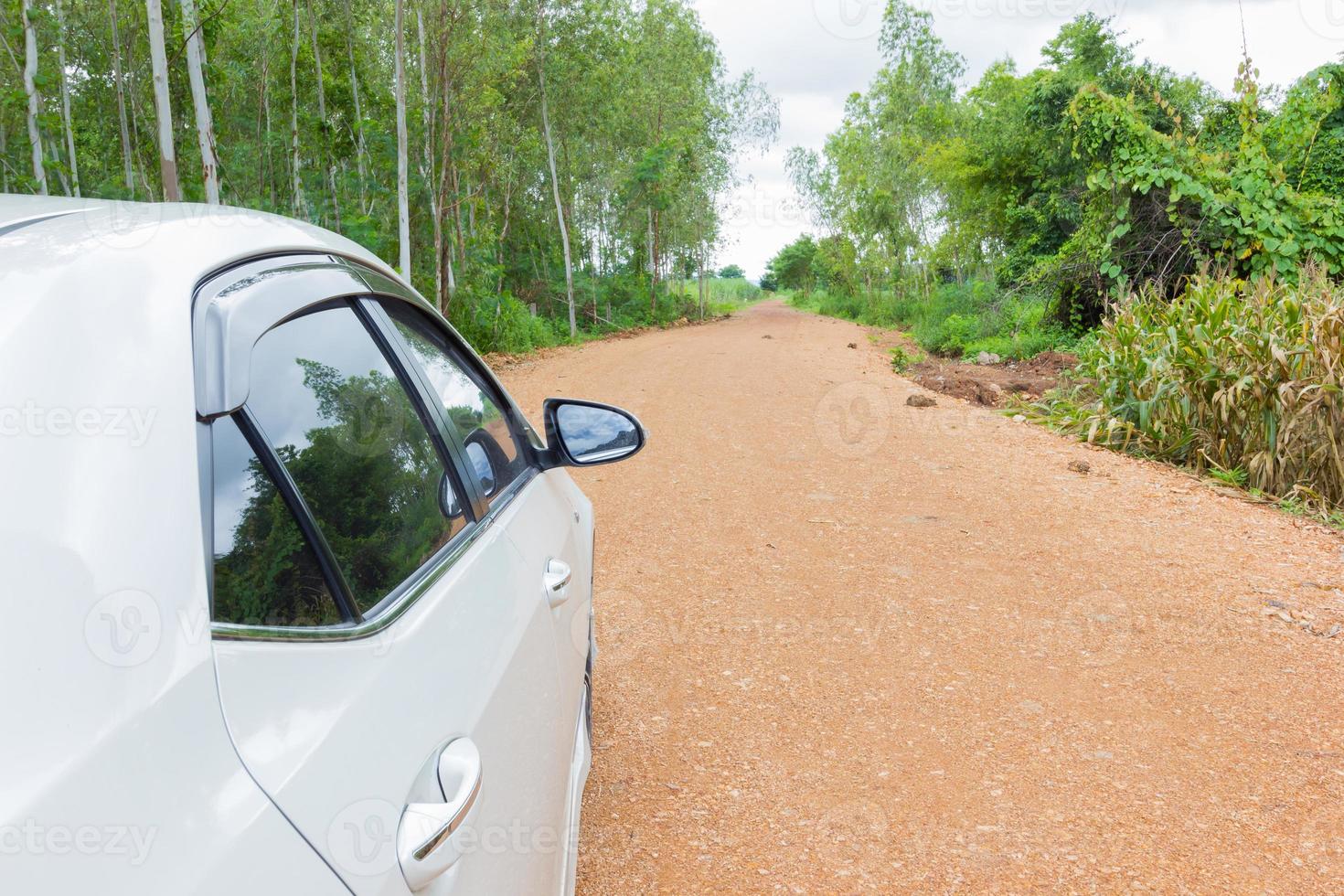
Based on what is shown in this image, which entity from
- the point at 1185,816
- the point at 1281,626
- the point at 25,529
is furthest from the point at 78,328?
the point at 1281,626

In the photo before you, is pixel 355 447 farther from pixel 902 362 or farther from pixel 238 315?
pixel 902 362

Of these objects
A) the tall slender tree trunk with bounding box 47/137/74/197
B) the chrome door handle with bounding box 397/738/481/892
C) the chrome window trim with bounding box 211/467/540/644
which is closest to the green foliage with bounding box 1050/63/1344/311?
the chrome window trim with bounding box 211/467/540/644

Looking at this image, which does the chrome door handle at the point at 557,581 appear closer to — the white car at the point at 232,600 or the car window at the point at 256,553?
the white car at the point at 232,600

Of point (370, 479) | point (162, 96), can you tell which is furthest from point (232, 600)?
point (162, 96)

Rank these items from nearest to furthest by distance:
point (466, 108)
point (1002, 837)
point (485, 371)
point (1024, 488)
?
point (485, 371) → point (1002, 837) → point (1024, 488) → point (466, 108)

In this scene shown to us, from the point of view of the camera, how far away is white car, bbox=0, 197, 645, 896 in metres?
0.82

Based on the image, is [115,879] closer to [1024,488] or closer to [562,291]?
[1024,488]

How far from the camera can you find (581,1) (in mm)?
23031

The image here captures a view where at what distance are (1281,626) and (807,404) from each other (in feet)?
22.6

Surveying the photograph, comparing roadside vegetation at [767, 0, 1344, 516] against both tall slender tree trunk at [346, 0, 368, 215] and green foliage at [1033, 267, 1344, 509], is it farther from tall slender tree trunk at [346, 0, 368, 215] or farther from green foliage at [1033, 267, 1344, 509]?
tall slender tree trunk at [346, 0, 368, 215]

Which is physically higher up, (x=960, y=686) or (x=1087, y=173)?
(x=1087, y=173)

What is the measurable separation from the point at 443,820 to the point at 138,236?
84cm

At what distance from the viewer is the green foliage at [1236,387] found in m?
6.84

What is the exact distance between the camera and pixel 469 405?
7.76ft
